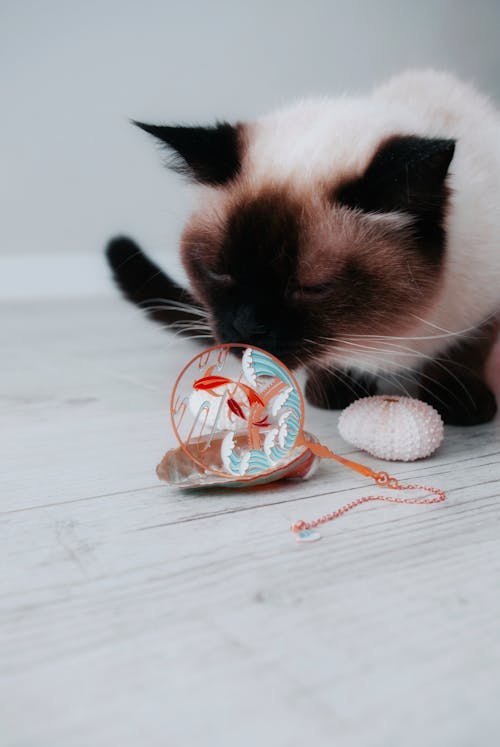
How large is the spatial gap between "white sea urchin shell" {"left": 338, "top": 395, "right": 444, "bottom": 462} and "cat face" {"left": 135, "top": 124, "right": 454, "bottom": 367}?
3.6 inches

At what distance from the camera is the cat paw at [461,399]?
1.23 metres

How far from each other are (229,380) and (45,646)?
1.47 feet

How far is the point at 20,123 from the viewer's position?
2824 mm

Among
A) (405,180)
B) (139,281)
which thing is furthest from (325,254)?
(139,281)

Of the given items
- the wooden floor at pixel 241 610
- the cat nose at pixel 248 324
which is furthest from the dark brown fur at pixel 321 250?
the wooden floor at pixel 241 610

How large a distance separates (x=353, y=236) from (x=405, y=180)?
0.11 meters

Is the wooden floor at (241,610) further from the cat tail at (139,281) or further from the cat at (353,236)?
the cat tail at (139,281)

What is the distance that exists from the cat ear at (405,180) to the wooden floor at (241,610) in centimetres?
36

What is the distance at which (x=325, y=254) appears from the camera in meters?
1.00

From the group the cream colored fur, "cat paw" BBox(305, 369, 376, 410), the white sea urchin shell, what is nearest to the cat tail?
"cat paw" BBox(305, 369, 376, 410)

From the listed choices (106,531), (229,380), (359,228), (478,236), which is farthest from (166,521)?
(478,236)

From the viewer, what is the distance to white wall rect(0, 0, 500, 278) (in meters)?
2.77

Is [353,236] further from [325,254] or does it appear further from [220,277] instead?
[220,277]

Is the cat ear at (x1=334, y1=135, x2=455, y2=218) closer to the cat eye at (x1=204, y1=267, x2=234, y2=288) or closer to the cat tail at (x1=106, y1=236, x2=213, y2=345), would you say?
the cat eye at (x1=204, y1=267, x2=234, y2=288)
